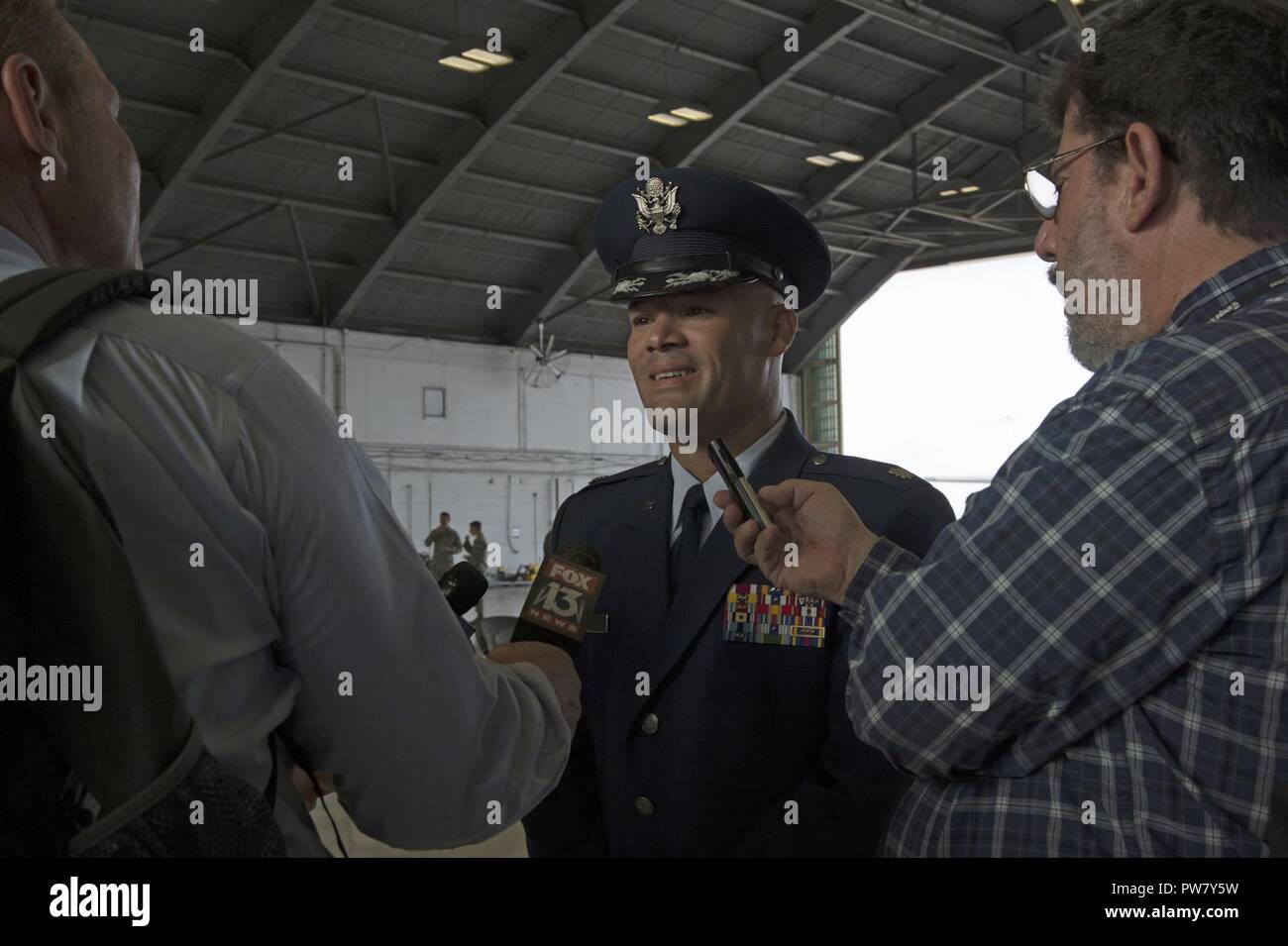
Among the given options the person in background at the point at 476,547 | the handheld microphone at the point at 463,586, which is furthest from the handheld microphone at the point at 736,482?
the person in background at the point at 476,547

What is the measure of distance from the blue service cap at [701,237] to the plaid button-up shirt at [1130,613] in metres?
1.08

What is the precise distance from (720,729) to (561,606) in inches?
17.5

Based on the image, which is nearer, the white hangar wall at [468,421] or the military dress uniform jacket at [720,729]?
the military dress uniform jacket at [720,729]

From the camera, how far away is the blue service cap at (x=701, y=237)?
2.37 meters

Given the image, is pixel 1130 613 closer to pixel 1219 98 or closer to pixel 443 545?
pixel 1219 98

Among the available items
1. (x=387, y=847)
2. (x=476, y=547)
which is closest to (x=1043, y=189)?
(x=387, y=847)

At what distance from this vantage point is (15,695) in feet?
3.35

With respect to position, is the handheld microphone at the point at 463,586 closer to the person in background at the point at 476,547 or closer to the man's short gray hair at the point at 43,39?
the man's short gray hair at the point at 43,39

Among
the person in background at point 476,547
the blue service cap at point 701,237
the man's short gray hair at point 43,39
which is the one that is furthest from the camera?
the person in background at point 476,547

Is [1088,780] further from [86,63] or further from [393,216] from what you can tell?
[393,216]

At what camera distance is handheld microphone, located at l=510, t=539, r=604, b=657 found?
1.81 metres

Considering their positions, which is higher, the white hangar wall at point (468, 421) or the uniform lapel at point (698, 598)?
the white hangar wall at point (468, 421)
